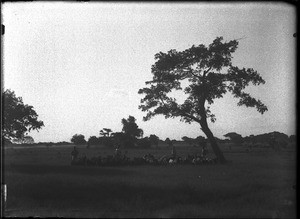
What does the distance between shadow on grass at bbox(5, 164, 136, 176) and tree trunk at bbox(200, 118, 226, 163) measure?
9.74 feet

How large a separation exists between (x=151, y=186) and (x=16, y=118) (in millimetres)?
8583

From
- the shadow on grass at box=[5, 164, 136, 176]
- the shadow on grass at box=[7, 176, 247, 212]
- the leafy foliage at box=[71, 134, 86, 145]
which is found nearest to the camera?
the shadow on grass at box=[7, 176, 247, 212]

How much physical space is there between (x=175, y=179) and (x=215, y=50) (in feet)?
16.1

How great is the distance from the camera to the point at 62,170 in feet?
32.7

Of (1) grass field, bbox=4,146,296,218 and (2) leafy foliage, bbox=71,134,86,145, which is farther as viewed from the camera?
(2) leafy foliage, bbox=71,134,86,145

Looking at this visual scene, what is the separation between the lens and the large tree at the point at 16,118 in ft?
37.7

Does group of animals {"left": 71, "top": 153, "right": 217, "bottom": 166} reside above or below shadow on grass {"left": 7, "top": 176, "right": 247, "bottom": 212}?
above

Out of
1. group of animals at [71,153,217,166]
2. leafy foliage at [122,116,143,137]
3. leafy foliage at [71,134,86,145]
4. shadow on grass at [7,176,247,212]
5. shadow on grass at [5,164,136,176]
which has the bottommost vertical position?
shadow on grass at [7,176,247,212]

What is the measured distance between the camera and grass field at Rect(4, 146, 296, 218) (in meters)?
8.37

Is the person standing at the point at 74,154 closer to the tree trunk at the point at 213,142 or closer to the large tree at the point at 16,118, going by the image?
the large tree at the point at 16,118

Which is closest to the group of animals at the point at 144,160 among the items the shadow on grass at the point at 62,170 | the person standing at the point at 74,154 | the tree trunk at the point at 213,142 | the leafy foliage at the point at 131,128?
the person standing at the point at 74,154

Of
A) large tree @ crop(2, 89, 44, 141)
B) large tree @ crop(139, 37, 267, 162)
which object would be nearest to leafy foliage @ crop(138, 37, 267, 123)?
large tree @ crop(139, 37, 267, 162)

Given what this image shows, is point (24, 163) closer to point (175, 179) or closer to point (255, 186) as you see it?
point (175, 179)

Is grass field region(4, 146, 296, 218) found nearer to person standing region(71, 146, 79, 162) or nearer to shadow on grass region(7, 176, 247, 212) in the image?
shadow on grass region(7, 176, 247, 212)
